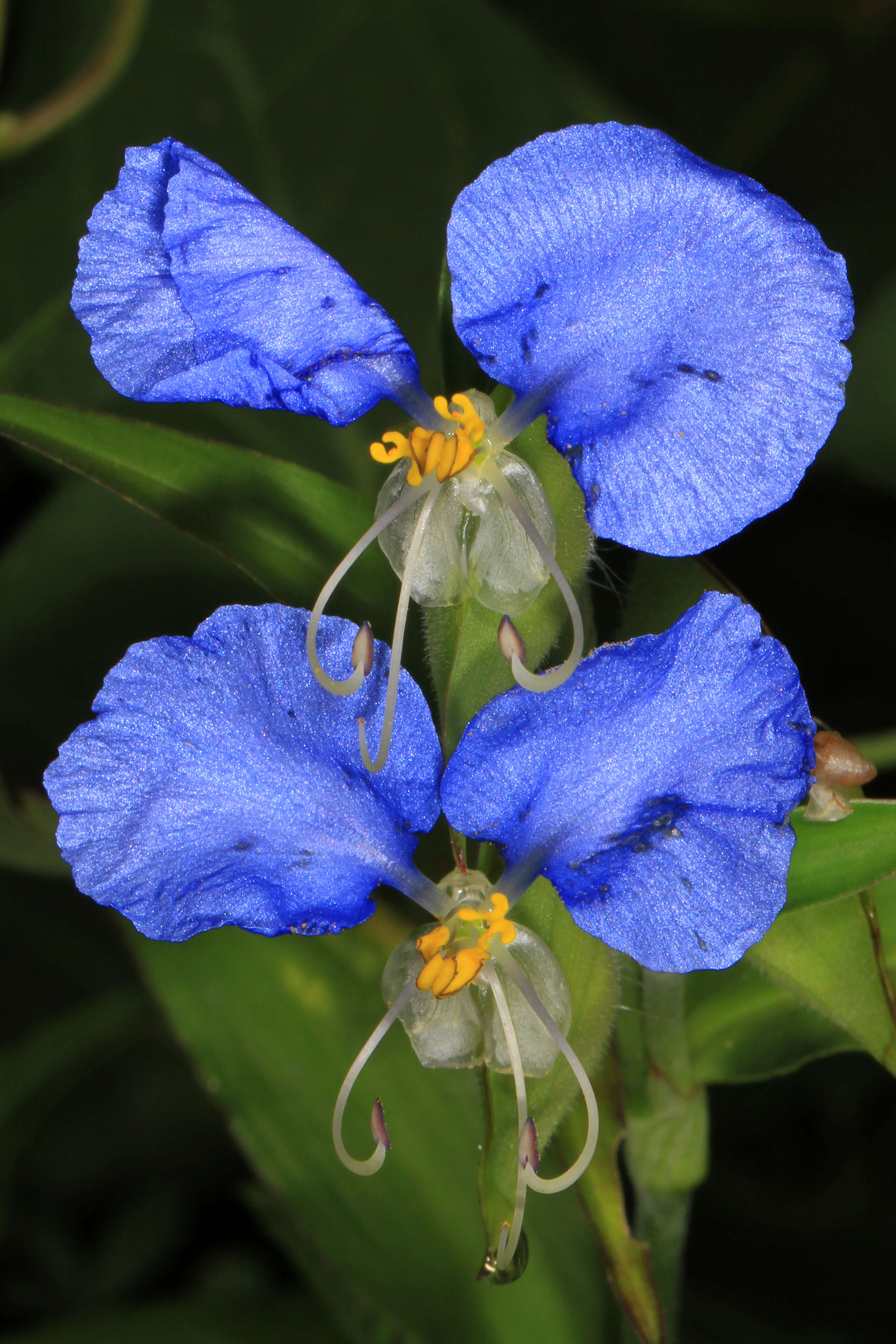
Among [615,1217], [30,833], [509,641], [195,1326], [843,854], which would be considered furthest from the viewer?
[195,1326]

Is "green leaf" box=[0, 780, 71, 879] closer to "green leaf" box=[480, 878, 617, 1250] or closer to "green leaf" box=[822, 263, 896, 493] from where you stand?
"green leaf" box=[480, 878, 617, 1250]

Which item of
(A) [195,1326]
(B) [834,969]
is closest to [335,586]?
(B) [834,969]

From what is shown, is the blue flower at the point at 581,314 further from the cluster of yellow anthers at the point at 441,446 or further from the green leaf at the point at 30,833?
the green leaf at the point at 30,833

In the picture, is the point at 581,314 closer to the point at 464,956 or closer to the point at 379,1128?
the point at 464,956

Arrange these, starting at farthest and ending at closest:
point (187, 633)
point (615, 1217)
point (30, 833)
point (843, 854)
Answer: point (187, 633) < point (30, 833) < point (615, 1217) < point (843, 854)

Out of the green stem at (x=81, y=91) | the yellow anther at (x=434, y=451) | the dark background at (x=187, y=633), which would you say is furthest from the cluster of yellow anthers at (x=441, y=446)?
the green stem at (x=81, y=91)

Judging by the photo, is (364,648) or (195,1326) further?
(195,1326)

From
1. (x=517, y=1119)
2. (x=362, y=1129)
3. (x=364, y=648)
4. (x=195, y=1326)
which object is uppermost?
(x=364, y=648)
